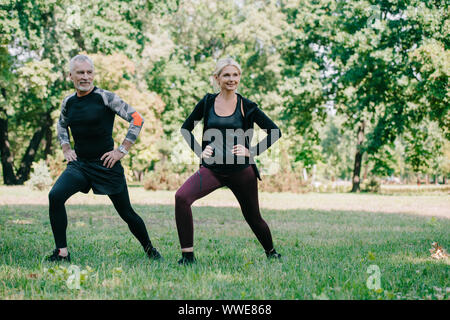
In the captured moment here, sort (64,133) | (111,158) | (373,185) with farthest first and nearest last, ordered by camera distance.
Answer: (373,185)
(64,133)
(111,158)

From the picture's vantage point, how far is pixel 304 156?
149ft

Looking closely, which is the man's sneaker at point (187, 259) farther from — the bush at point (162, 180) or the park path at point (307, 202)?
the bush at point (162, 180)

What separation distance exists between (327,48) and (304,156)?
17.6 meters

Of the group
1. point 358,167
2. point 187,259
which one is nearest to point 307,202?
point 187,259

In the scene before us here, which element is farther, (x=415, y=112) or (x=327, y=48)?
(x=327, y=48)

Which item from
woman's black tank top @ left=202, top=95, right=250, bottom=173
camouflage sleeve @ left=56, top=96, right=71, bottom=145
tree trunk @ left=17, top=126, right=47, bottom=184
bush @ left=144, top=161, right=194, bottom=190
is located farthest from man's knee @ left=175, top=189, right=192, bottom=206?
tree trunk @ left=17, top=126, right=47, bottom=184

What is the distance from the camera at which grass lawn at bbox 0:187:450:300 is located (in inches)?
153

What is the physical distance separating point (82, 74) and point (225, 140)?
178 cm

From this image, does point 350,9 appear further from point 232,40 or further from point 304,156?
point 304,156

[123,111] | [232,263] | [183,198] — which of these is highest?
[123,111]

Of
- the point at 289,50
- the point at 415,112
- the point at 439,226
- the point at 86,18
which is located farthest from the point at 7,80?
the point at 439,226

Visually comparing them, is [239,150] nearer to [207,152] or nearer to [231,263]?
[207,152]

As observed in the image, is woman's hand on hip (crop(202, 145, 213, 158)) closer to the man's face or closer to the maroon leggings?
the maroon leggings

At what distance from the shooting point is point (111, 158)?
17.4 feet
